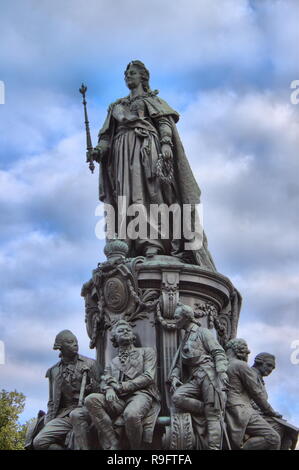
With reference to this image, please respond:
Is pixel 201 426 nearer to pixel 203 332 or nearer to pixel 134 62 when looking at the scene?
pixel 203 332

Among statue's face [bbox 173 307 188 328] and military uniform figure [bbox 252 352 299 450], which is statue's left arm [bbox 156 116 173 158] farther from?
military uniform figure [bbox 252 352 299 450]

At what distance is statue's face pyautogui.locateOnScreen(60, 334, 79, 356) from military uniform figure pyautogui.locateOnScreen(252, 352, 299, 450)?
2.73 m

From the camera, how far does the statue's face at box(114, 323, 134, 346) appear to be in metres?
12.7

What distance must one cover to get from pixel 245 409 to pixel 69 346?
2.81 meters

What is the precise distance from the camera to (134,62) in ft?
53.9

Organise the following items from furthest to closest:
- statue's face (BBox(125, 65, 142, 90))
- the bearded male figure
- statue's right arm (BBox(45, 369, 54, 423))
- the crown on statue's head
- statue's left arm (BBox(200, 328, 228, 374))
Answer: statue's face (BBox(125, 65, 142, 90)) → the crown on statue's head → statue's right arm (BBox(45, 369, 54, 423)) → statue's left arm (BBox(200, 328, 228, 374)) → the bearded male figure

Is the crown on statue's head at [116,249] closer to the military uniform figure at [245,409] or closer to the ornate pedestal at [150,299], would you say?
the ornate pedestal at [150,299]

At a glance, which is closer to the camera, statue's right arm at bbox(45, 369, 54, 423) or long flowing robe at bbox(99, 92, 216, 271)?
statue's right arm at bbox(45, 369, 54, 423)

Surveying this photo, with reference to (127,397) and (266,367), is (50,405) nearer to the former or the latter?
(127,397)

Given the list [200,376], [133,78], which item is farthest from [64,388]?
[133,78]

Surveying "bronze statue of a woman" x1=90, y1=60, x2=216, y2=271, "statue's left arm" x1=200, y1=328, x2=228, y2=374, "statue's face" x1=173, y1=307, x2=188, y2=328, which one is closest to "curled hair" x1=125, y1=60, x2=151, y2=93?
"bronze statue of a woman" x1=90, y1=60, x2=216, y2=271

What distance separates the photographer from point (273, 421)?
12.7 meters

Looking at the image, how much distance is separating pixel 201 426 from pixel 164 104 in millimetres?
6645
